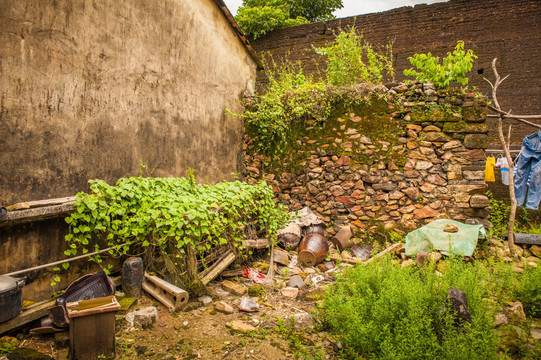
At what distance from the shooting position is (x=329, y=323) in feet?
10.6

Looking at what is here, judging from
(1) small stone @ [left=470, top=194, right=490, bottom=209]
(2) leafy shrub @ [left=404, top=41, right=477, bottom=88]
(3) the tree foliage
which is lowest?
(1) small stone @ [left=470, top=194, right=490, bottom=209]

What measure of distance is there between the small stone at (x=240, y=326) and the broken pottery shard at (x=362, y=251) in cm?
293

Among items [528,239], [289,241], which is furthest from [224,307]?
[528,239]

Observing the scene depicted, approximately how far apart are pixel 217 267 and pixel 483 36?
9615 mm

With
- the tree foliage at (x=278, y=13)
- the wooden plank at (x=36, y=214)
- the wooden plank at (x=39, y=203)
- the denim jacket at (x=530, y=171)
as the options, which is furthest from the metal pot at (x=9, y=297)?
the tree foliage at (x=278, y=13)

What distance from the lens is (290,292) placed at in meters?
4.16

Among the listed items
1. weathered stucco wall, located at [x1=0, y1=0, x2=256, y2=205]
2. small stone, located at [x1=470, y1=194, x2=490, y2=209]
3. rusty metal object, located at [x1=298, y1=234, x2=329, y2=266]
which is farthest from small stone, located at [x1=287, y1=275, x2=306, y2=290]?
small stone, located at [x1=470, y1=194, x2=490, y2=209]

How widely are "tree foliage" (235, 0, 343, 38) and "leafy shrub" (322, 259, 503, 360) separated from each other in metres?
10.7

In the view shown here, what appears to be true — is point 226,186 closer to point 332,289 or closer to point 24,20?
point 332,289

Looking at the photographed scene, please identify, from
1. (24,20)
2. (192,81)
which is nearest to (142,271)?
(24,20)

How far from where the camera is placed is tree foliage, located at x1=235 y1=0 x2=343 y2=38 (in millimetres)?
11438

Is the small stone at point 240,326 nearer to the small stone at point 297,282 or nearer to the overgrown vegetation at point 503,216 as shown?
the small stone at point 297,282

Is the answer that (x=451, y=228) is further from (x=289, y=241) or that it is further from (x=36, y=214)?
(x=36, y=214)

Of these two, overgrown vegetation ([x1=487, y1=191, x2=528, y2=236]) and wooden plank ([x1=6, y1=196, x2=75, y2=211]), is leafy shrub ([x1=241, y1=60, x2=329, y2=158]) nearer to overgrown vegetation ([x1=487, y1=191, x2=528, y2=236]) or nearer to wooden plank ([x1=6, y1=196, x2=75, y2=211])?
wooden plank ([x1=6, y1=196, x2=75, y2=211])
